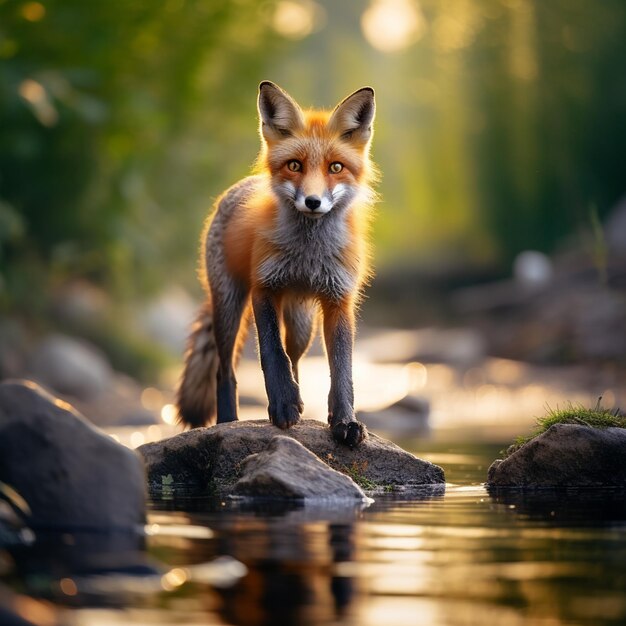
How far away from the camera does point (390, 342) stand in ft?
74.0

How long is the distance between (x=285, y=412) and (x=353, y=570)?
7.96ft

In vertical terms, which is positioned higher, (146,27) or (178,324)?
(146,27)

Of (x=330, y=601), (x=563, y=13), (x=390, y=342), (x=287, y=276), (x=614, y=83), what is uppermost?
(x=563, y=13)

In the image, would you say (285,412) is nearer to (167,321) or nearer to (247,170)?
(167,321)

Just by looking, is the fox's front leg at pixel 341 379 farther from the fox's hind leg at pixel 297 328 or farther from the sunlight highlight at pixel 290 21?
the sunlight highlight at pixel 290 21

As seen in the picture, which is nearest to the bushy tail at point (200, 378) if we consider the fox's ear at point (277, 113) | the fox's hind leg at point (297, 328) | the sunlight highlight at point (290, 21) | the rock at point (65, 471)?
the fox's hind leg at point (297, 328)

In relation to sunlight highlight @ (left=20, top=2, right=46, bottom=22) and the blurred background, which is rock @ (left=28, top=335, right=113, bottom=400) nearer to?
the blurred background

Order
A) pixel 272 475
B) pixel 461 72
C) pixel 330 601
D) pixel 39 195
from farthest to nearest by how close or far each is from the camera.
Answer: pixel 461 72
pixel 39 195
pixel 272 475
pixel 330 601

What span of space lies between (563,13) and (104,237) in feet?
30.7

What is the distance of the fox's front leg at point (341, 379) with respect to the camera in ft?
21.2

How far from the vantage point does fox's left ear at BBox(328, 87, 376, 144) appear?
6594mm

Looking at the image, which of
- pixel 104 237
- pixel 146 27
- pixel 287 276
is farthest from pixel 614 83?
pixel 287 276

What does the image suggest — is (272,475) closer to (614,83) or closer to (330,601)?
(330,601)

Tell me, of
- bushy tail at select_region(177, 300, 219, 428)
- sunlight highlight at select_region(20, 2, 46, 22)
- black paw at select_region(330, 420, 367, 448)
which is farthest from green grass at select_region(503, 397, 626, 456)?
sunlight highlight at select_region(20, 2, 46, 22)
